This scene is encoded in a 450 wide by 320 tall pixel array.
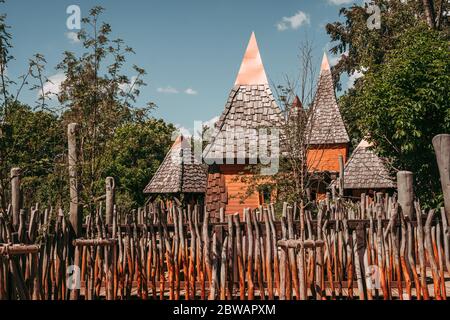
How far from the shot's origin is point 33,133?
262 inches

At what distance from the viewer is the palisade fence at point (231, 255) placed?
20.5ft

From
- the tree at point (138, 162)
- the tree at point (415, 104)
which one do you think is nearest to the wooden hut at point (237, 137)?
the tree at point (415, 104)

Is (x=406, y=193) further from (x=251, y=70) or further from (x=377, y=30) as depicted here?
(x=377, y=30)

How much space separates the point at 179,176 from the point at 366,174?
26.2ft

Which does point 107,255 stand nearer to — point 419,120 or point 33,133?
point 33,133

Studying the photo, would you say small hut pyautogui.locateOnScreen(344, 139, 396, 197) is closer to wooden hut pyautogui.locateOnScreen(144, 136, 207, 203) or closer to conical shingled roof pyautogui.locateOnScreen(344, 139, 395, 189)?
conical shingled roof pyautogui.locateOnScreen(344, 139, 395, 189)

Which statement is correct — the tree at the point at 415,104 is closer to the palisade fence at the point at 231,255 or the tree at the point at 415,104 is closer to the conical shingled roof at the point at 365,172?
the conical shingled roof at the point at 365,172

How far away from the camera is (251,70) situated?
580 inches

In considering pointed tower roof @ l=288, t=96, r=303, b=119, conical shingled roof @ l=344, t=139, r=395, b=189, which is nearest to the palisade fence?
pointed tower roof @ l=288, t=96, r=303, b=119

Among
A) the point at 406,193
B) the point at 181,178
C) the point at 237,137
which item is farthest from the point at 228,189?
the point at 406,193
